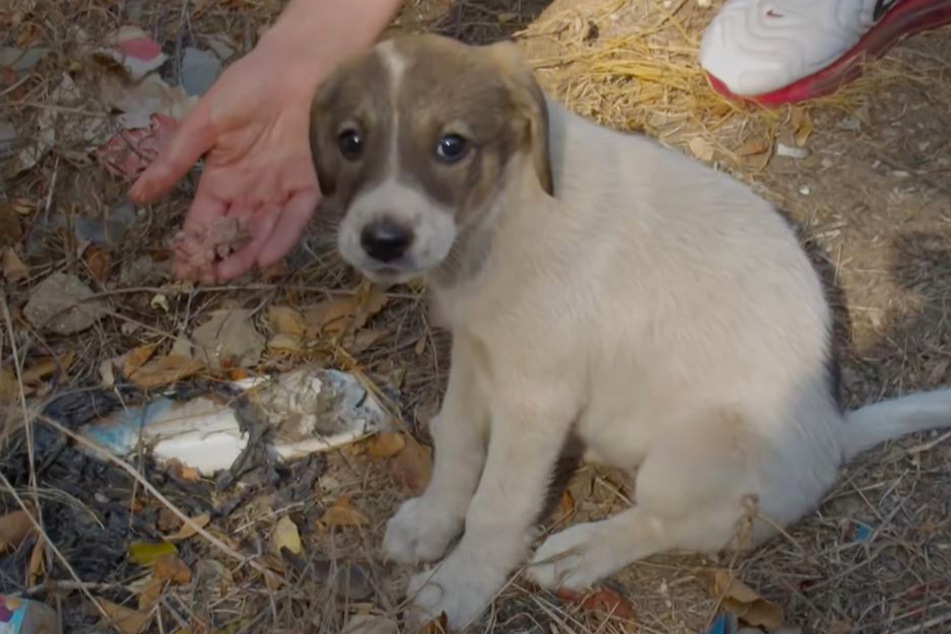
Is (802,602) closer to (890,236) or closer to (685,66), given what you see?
(890,236)

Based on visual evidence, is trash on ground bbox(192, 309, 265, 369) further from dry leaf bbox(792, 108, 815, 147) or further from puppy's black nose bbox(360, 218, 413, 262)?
dry leaf bbox(792, 108, 815, 147)

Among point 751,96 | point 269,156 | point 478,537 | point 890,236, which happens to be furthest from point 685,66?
point 478,537

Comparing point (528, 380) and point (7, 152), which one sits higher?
point (528, 380)

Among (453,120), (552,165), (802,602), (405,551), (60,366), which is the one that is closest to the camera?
(453,120)

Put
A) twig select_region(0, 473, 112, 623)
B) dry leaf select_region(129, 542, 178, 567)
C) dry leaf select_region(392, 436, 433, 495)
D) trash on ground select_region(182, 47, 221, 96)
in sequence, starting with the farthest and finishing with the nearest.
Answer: trash on ground select_region(182, 47, 221, 96) < dry leaf select_region(392, 436, 433, 495) < dry leaf select_region(129, 542, 178, 567) < twig select_region(0, 473, 112, 623)

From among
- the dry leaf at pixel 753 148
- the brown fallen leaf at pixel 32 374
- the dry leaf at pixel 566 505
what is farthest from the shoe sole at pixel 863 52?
the brown fallen leaf at pixel 32 374

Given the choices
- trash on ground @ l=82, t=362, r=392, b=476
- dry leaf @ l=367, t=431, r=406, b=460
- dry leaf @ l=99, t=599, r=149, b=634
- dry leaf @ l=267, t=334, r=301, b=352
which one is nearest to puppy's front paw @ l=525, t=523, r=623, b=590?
dry leaf @ l=367, t=431, r=406, b=460

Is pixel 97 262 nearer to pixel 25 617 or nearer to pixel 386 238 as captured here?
pixel 25 617
